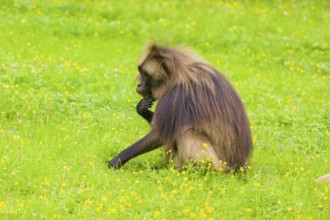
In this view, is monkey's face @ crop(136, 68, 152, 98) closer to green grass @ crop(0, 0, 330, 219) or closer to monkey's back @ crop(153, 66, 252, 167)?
monkey's back @ crop(153, 66, 252, 167)

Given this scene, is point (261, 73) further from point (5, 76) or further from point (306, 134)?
point (5, 76)

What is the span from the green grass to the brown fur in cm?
28

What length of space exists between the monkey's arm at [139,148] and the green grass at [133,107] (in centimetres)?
16

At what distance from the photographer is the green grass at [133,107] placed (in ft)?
21.3

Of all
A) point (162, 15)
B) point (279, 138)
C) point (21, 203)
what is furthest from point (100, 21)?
point (21, 203)

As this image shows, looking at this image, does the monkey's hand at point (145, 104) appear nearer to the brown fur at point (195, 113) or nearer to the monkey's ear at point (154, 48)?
the brown fur at point (195, 113)

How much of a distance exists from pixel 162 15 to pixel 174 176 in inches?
383

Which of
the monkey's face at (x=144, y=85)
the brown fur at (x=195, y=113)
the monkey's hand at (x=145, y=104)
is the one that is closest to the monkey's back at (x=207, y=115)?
the brown fur at (x=195, y=113)

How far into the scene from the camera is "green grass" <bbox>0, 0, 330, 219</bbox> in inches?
255

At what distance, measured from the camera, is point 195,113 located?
7238mm

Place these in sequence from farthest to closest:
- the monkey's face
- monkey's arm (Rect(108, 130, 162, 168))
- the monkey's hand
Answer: the monkey's hand → the monkey's face → monkey's arm (Rect(108, 130, 162, 168))

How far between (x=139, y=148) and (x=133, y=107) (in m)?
2.90

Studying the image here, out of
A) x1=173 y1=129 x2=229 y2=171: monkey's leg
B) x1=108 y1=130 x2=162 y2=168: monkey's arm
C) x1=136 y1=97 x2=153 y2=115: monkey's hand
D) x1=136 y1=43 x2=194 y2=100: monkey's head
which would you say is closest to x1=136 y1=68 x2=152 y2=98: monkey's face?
x1=136 y1=43 x2=194 y2=100: monkey's head

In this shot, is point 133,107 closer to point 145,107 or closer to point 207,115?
point 145,107
